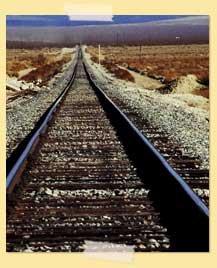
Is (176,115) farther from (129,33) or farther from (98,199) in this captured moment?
(98,199)

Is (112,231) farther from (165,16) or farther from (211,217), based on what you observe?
(165,16)

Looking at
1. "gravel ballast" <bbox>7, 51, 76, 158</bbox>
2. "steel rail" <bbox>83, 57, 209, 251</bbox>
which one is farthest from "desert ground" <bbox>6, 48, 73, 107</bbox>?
"steel rail" <bbox>83, 57, 209, 251</bbox>

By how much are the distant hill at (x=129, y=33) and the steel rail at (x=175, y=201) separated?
3.58ft

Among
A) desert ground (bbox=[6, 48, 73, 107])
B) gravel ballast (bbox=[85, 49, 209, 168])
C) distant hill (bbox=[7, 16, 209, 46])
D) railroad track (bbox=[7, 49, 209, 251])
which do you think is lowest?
railroad track (bbox=[7, 49, 209, 251])

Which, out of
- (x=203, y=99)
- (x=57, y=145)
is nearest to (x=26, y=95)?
(x=203, y=99)

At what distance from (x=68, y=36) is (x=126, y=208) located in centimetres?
224

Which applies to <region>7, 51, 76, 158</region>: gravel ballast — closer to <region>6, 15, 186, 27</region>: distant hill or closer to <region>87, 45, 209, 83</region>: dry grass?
<region>87, 45, 209, 83</region>: dry grass

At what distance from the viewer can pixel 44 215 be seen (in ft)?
14.4

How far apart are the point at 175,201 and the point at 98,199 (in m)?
0.62

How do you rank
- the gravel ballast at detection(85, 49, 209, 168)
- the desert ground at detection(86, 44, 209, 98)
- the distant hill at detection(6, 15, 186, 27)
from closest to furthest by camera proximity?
the distant hill at detection(6, 15, 186, 27) < the desert ground at detection(86, 44, 209, 98) < the gravel ballast at detection(85, 49, 209, 168)

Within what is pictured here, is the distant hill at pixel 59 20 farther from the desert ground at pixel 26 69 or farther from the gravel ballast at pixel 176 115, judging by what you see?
the gravel ballast at pixel 176 115

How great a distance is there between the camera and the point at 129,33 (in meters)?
5.84

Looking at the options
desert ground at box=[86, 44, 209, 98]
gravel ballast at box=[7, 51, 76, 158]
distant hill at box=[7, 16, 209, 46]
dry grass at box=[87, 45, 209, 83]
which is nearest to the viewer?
distant hill at box=[7, 16, 209, 46]

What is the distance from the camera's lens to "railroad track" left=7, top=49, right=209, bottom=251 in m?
4.06
